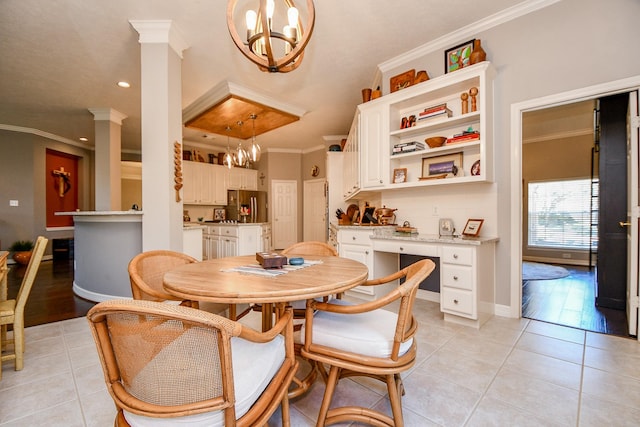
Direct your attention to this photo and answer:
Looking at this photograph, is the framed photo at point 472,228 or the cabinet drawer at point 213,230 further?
the cabinet drawer at point 213,230

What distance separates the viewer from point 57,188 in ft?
21.4

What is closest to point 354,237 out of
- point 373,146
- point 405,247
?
point 405,247

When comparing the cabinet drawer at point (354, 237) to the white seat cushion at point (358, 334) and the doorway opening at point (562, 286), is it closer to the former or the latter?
the doorway opening at point (562, 286)

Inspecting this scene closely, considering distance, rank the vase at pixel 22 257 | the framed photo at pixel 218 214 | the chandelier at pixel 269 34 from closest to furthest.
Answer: the chandelier at pixel 269 34 → the vase at pixel 22 257 → the framed photo at pixel 218 214

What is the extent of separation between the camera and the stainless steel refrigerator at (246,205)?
23.0 feet

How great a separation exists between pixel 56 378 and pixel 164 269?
3.09 ft

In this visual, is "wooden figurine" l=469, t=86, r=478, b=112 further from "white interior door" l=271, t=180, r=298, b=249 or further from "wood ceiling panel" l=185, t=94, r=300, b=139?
"white interior door" l=271, t=180, r=298, b=249

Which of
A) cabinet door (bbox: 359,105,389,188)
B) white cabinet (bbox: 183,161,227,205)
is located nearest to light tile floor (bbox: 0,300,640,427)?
cabinet door (bbox: 359,105,389,188)

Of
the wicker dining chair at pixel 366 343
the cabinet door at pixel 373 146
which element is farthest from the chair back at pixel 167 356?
the cabinet door at pixel 373 146

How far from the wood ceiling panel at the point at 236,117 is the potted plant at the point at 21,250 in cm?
406

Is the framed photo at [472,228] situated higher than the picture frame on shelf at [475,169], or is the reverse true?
the picture frame on shelf at [475,169]

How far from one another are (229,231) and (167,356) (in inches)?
179

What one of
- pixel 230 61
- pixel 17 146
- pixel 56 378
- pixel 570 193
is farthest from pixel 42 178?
pixel 570 193

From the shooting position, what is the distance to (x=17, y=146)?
225 inches
